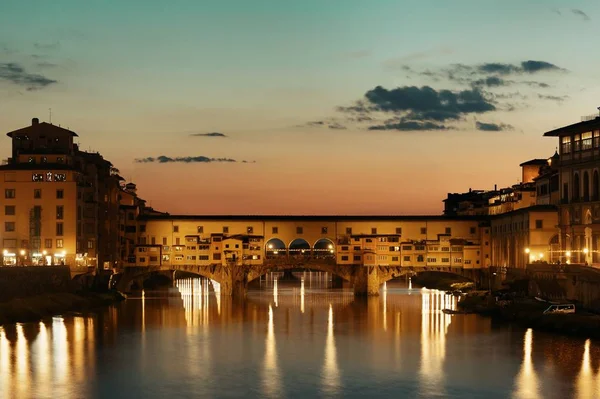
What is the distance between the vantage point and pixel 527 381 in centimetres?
5297

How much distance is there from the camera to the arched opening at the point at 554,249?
304 ft

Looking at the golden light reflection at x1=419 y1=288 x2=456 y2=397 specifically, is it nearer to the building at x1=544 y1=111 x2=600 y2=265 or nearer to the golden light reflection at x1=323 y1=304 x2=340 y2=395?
the golden light reflection at x1=323 y1=304 x2=340 y2=395

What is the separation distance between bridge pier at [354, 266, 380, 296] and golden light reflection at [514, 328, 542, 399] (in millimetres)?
52193

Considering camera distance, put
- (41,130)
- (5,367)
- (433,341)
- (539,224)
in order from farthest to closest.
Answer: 1. (41,130)
2. (539,224)
3. (433,341)
4. (5,367)

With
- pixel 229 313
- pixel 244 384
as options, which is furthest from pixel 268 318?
pixel 244 384

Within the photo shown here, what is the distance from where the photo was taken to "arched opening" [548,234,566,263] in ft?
304

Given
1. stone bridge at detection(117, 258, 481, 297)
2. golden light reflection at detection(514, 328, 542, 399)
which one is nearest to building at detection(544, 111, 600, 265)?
golden light reflection at detection(514, 328, 542, 399)

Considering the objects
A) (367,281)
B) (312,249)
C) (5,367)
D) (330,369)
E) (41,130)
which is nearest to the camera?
(5,367)

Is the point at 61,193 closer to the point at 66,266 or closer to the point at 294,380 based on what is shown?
the point at 66,266

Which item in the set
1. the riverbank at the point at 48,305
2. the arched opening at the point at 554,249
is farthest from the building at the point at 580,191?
the riverbank at the point at 48,305

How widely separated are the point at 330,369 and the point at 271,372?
3.42 m

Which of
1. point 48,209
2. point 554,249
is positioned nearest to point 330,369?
point 554,249

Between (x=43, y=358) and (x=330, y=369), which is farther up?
(x=43, y=358)

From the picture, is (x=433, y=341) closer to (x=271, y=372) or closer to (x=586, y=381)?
(x=271, y=372)
